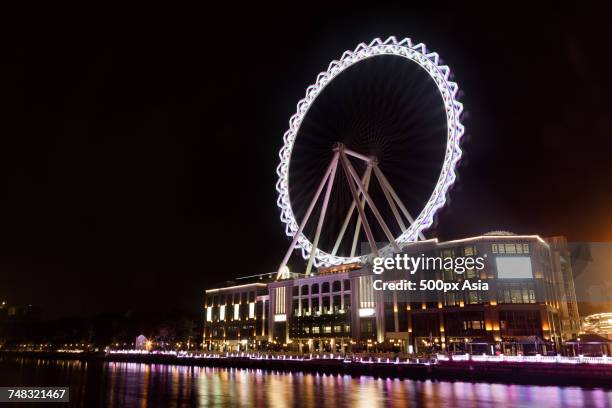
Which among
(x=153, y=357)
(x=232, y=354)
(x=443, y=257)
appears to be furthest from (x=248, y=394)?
(x=153, y=357)

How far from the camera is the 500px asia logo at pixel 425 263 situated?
213 feet

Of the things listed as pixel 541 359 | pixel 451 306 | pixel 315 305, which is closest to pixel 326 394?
pixel 541 359

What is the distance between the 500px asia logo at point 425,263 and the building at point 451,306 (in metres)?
0.55

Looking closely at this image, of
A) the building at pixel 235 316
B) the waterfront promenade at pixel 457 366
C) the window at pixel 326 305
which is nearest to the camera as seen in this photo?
the waterfront promenade at pixel 457 366

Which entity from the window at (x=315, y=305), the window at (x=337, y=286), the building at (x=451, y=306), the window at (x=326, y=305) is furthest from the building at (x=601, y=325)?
the window at (x=315, y=305)

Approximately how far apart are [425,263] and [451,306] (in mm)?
6524

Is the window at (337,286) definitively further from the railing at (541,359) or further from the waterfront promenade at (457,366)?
the railing at (541,359)

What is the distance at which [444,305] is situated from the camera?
214 feet

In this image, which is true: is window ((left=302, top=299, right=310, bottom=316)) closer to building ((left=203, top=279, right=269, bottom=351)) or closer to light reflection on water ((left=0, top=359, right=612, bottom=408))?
building ((left=203, top=279, right=269, bottom=351))

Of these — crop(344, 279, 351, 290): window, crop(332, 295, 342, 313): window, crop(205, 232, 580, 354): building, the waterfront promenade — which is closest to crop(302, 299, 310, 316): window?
crop(205, 232, 580, 354): building

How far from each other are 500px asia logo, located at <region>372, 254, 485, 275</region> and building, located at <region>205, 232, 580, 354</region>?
55 centimetres

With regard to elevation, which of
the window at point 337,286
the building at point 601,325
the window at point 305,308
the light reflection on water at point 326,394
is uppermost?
the window at point 337,286

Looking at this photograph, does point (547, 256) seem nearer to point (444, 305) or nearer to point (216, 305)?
point (444, 305)

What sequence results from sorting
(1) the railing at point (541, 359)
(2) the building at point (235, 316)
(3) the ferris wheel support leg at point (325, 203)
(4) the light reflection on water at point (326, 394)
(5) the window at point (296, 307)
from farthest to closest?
(2) the building at point (235, 316) → (5) the window at point (296, 307) → (3) the ferris wheel support leg at point (325, 203) → (1) the railing at point (541, 359) → (4) the light reflection on water at point (326, 394)
